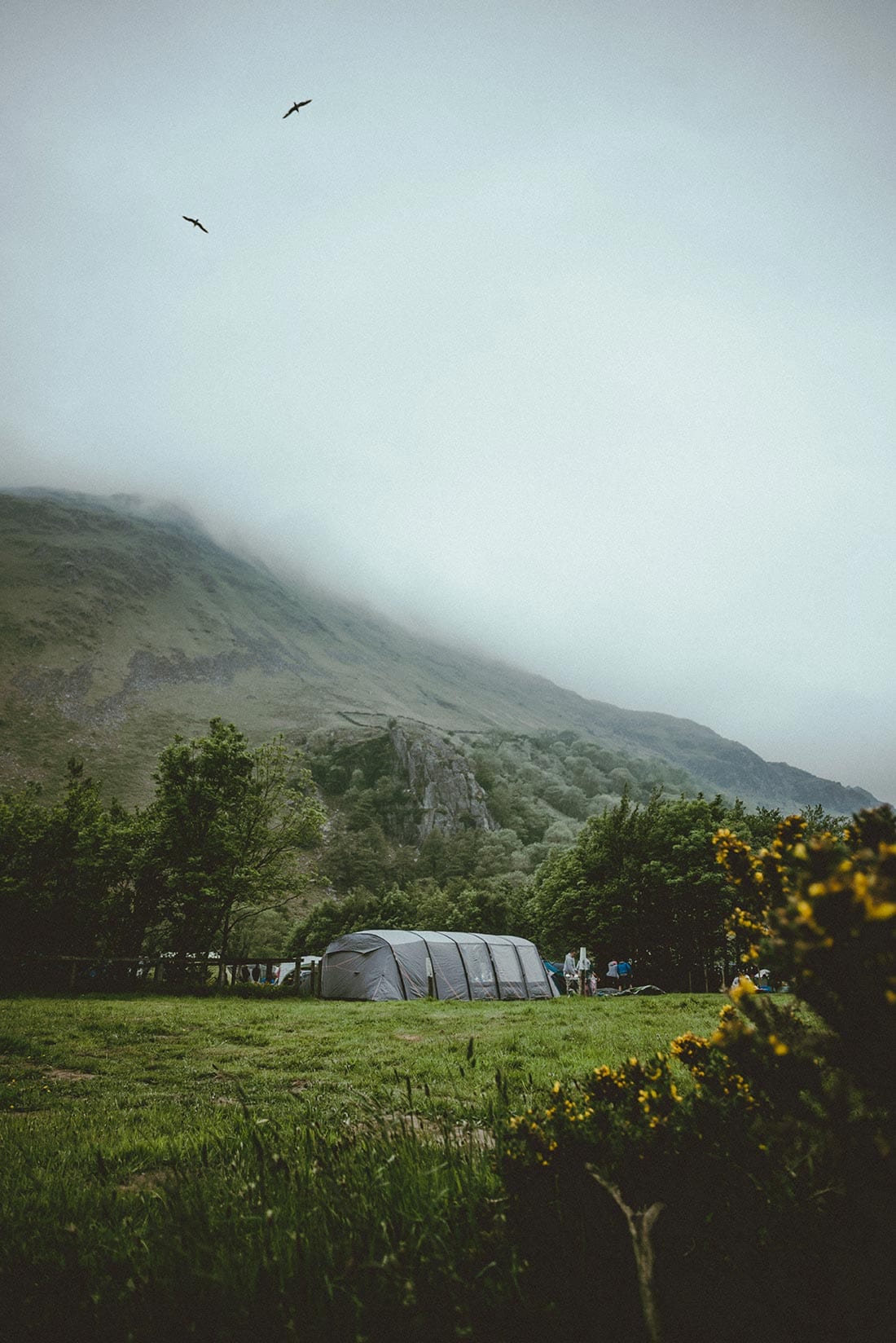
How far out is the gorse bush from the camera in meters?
2.20

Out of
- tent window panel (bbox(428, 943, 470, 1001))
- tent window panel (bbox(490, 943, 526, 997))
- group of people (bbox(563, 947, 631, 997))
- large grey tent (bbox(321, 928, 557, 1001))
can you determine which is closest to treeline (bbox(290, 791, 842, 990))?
group of people (bbox(563, 947, 631, 997))

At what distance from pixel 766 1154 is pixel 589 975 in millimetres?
31301

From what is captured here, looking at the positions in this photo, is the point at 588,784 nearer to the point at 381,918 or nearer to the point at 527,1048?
the point at 381,918

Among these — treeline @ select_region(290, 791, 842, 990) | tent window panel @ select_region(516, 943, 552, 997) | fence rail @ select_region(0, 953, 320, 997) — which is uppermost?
treeline @ select_region(290, 791, 842, 990)

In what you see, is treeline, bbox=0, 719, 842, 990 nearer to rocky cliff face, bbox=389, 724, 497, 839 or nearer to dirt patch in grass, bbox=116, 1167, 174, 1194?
dirt patch in grass, bbox=116, 1167, 174, 1194

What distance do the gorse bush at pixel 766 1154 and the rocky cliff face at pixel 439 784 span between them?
14627 cm

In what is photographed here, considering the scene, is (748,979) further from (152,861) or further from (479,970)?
(152,861)

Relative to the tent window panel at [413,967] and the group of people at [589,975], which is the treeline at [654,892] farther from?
the tent window panel at [413,967]

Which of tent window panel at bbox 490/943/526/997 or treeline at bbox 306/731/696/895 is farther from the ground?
tent window panel at bbox 490/943/526/997

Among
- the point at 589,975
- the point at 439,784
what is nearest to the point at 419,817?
the point at 439,784

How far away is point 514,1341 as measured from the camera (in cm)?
241

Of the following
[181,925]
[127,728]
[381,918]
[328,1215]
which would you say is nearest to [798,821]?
[328,1215]

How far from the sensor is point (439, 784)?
161000mm

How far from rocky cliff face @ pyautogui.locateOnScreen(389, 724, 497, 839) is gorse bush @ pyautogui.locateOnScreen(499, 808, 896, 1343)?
146265 mm
